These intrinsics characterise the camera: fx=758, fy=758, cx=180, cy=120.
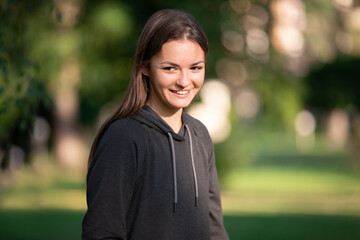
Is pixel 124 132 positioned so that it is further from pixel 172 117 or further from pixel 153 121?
pixel 172 117

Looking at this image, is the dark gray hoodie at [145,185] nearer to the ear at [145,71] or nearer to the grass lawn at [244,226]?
the ear at [145,71]

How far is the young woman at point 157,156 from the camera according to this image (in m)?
2.71

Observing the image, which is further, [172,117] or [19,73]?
[19,73]

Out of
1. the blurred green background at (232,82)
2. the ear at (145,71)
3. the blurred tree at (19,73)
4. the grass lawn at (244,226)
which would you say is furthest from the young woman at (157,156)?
the blurred green background at (232,82)

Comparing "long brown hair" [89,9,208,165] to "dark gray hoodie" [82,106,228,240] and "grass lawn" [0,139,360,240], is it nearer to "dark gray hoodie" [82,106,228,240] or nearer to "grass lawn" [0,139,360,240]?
"dark gray hoodie" [82,106,228,240]

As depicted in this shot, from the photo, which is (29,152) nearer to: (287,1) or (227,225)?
(227,225)

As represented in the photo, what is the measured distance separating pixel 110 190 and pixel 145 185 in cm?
14

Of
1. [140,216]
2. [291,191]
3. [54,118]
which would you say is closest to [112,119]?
[140,216]

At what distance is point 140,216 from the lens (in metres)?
2.75

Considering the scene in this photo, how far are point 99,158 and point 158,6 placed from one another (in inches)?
436

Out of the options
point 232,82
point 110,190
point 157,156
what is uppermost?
point 232,82

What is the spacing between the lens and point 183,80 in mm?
2904

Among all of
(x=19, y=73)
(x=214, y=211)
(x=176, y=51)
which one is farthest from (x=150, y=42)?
(x=19, y=73)

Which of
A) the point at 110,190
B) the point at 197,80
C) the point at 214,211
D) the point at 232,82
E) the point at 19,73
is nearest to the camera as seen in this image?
the point at 110,190
